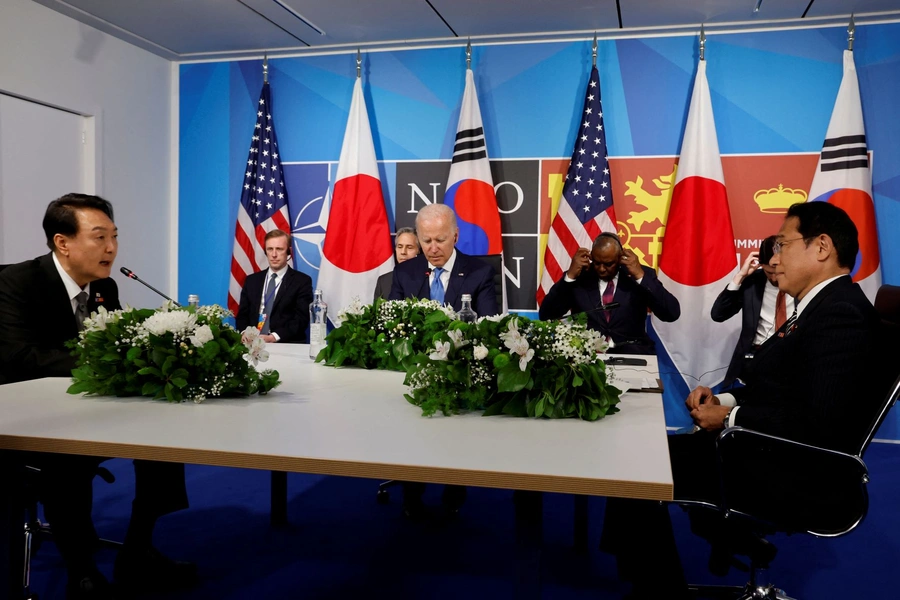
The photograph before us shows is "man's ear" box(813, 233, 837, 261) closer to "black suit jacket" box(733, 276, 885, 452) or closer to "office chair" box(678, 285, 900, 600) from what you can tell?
"black suit jacket" box(733, 276, 885, 452)

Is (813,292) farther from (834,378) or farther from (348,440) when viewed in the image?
(348,440)

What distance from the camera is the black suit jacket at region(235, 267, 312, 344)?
5.16 m

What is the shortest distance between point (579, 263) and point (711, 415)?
6.95 feet

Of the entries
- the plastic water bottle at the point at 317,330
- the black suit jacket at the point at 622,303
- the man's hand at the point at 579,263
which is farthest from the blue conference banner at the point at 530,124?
the plastic water bottle at the point at 317,330

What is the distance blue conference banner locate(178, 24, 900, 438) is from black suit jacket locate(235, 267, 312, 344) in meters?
0.86

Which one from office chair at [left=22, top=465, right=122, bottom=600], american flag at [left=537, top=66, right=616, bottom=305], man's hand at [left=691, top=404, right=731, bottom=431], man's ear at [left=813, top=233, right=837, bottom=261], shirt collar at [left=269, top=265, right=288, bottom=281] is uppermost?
american flag at [left=537, top=66, right=616, bottom=305]

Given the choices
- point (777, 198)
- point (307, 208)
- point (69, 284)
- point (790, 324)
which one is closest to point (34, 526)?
point (69, 284)

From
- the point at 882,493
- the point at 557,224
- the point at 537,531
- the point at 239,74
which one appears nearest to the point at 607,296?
the point at 557,224

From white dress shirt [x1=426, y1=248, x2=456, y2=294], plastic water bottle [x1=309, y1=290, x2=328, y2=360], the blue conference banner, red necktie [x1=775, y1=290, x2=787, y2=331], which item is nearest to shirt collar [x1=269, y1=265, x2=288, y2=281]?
the blue conference banner

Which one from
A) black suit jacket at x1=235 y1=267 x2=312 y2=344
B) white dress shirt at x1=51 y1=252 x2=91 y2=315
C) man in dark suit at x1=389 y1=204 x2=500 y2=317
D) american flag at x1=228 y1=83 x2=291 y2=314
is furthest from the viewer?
american flag at x1=228 y1=83 x2=291 y2=314

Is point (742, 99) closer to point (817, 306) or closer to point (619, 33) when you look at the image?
point (619, 33)

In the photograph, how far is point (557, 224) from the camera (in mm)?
5395

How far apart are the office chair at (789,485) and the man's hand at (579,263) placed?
2236 mm

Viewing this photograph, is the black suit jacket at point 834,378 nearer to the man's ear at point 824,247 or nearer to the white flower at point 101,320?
the man's ear at point 824,247
